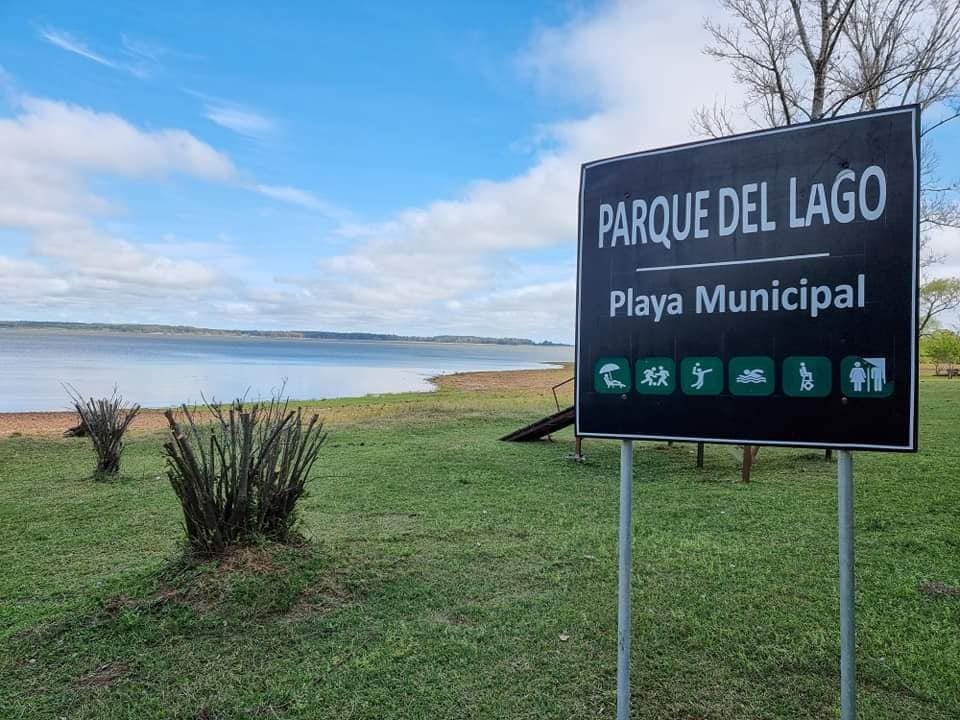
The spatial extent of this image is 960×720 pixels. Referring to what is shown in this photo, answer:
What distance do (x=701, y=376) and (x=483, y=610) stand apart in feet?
6.51

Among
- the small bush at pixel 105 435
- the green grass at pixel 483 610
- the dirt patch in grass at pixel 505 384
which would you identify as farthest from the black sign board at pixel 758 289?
the dirt patch in grass at pixel 505 384

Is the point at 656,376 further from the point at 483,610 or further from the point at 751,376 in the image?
the point at 483,610

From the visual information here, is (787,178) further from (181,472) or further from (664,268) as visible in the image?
(181,472)

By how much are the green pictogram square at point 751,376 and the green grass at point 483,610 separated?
135 cm

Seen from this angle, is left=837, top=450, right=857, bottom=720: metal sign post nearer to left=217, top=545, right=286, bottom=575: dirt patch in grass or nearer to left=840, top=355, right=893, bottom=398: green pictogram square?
left=840, top=355, right=893, bottom=398: green pictogram square

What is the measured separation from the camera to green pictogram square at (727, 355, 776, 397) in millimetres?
2076

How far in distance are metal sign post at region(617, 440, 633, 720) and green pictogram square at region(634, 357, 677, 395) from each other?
0.21 m

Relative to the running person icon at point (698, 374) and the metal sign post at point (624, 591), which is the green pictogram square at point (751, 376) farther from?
the metal sign post at point (624, 591)

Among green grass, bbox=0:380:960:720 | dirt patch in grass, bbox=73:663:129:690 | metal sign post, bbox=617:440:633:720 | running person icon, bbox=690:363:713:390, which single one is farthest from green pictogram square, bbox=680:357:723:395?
dirt patch in grass, bbox=73:663:129:690

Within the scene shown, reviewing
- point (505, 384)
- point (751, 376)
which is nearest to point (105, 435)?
point (751, 376)

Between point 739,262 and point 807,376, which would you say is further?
point 739,262

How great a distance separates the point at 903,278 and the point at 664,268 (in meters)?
0.72

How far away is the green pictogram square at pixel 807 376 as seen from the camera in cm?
198

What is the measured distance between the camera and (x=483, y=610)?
348 centimetres
